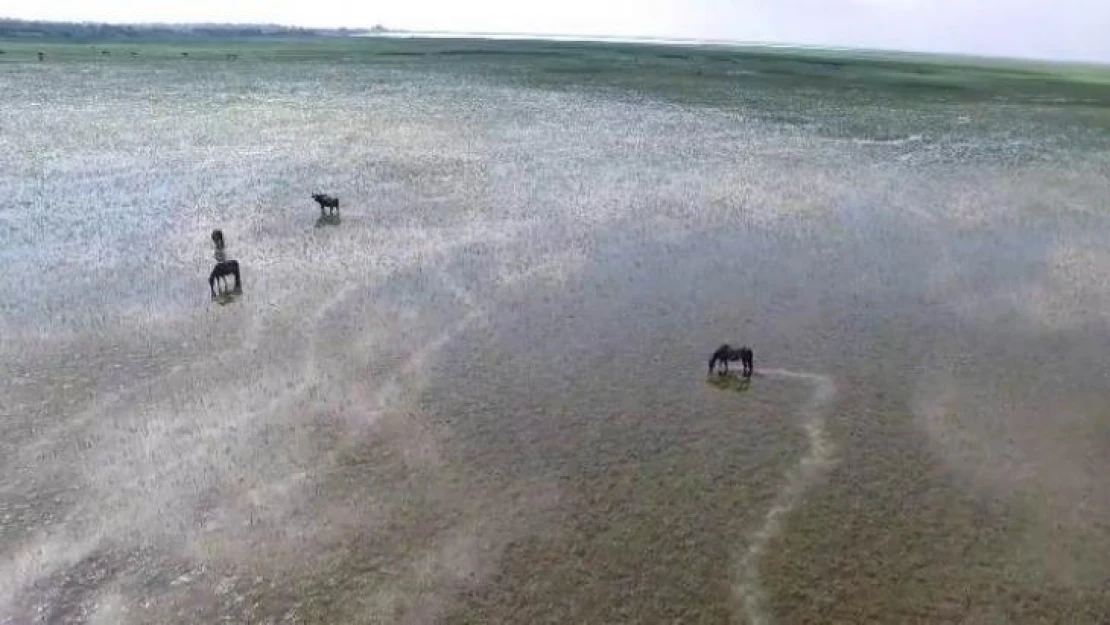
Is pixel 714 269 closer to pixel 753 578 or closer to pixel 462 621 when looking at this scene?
pixel 753 578

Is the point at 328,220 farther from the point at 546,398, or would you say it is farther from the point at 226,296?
the point at 546,398

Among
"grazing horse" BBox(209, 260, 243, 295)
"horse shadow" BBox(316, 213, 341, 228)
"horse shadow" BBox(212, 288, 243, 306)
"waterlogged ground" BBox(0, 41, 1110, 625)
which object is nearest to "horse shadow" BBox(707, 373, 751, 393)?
"waterlogged ground" BBox(0, 41, 1110, 625)

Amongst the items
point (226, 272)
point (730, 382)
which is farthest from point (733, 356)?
point (226, 272)

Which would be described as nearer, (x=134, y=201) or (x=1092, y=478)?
(x=1092, y=478)

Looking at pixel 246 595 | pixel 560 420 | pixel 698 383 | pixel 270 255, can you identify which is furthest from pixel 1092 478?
pixel 270 255

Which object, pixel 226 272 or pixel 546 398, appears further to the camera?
pixel 226 272

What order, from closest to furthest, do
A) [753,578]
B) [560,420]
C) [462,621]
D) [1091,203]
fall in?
1. [462,621]
2. [753,578]
3. [560,420]
4. [1091,203]

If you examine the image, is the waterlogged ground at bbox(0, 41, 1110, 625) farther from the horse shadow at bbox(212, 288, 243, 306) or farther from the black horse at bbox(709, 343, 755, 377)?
the black horse at bbox(709, 343, 755, 377)
